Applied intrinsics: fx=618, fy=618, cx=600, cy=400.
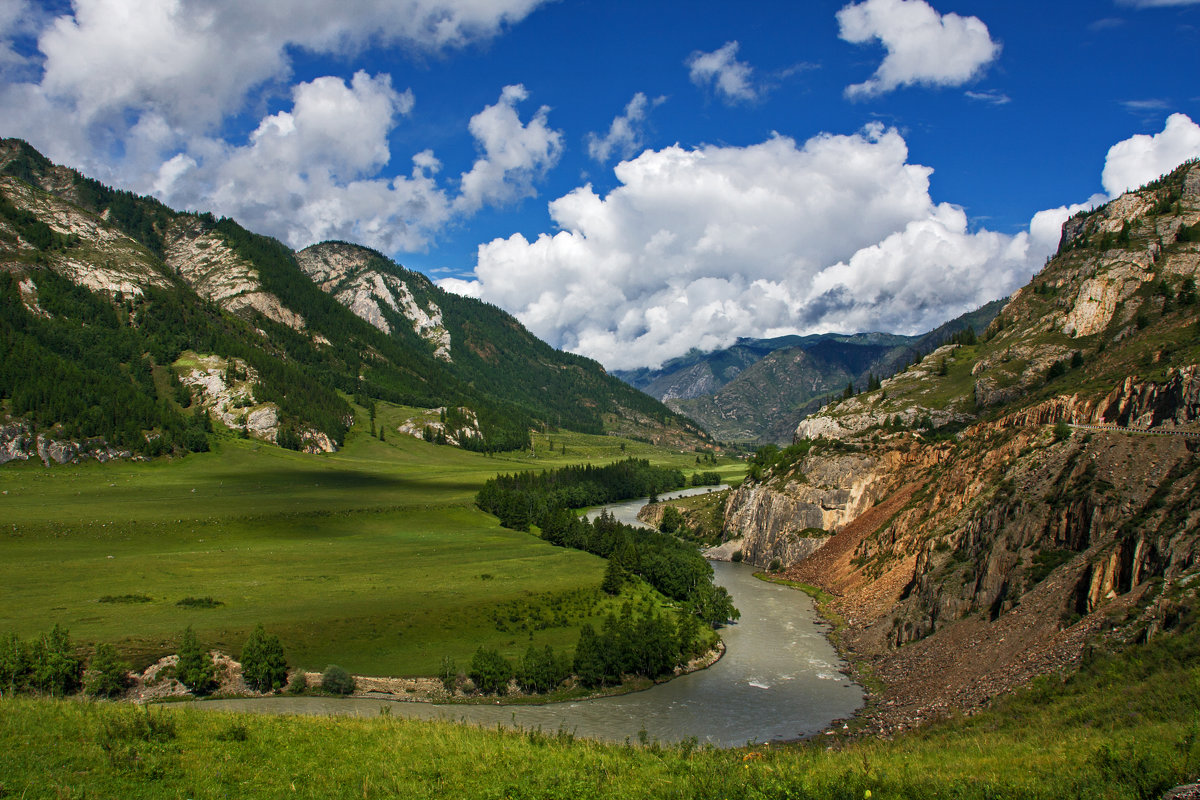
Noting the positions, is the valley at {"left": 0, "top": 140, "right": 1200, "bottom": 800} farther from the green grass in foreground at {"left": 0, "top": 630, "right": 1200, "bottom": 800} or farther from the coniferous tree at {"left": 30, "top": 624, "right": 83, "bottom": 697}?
the coniferous tree at {"left": 30, "top": 624, "right": 83, "bottom": 697}

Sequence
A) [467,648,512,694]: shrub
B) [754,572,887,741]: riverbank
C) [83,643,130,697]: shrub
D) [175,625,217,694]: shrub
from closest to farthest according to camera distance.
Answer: [754,572,887,741]: riverbank → [83,643,130,697]: shrub → [175,625,217,694]: shrub → [467,648,512,694]: shrub

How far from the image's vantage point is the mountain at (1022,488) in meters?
45.1

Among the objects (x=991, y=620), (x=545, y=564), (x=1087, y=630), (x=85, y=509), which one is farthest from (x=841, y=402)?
(x=85, y=509)

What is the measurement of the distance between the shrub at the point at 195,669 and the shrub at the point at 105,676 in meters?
4.02

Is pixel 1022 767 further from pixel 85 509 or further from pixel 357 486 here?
pixel 357 486

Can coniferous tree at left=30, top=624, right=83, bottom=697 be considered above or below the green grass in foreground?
below

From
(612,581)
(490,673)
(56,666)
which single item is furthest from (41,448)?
(490,673)

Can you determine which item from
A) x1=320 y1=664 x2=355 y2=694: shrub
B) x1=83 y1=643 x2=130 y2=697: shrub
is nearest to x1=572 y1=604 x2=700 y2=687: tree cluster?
x1=320 y1=664 x2=355 y2=694: shrub

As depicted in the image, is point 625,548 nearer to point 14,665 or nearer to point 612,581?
point 612,581

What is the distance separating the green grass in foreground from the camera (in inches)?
703

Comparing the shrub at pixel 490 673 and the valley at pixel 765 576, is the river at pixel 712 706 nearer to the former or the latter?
the valley at pixel 765 576

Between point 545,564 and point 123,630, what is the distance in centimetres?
5859

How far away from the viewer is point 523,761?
2339 cm

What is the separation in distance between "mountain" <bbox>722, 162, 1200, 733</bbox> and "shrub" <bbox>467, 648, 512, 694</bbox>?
1304 inches
